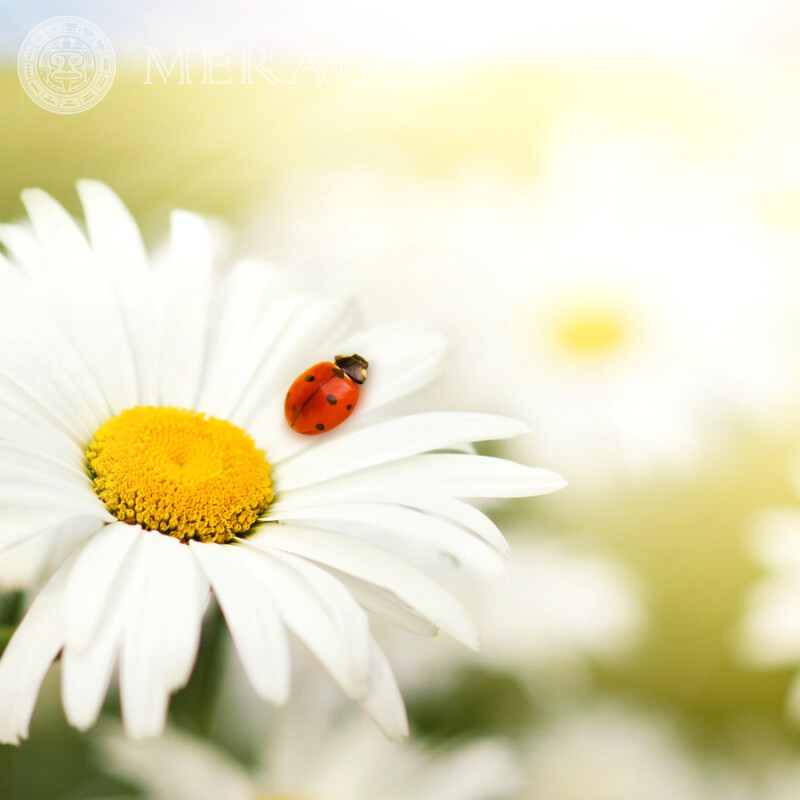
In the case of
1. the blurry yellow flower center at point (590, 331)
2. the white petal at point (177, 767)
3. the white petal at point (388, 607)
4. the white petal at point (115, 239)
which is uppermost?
the blurry yellow flower center at point (590, 331)

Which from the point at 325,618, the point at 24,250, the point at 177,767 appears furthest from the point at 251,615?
the point at 24,250

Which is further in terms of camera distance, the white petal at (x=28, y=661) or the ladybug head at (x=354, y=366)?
the ladybug head at (x=354, y=366)

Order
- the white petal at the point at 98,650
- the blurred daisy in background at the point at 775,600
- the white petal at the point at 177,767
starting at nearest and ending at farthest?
the white petal at the point at 98,650, the white petal at the point at 177,767, the blurred daisy in background at the point at 775,600

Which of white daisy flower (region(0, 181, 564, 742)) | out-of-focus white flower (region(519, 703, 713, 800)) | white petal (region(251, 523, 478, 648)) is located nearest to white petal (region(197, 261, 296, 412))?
white daisy flower (region(0, 181, 564, 742))

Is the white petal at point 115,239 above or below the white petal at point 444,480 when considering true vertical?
above

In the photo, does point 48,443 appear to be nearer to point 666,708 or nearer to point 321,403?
point 321,403

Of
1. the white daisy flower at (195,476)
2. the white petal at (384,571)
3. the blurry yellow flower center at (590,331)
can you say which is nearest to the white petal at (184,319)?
the white daisy flower at (195,476)

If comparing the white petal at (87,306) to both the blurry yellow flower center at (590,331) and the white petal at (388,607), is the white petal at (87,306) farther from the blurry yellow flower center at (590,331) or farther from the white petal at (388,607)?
the blurry yellow flower center at (590,331)

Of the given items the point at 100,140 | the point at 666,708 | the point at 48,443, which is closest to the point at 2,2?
the point at 100,140

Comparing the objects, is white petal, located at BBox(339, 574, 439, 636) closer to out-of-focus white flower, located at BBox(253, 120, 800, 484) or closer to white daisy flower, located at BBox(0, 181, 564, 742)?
white daisy flower, located at BBox(0, 181, 564, 742)
